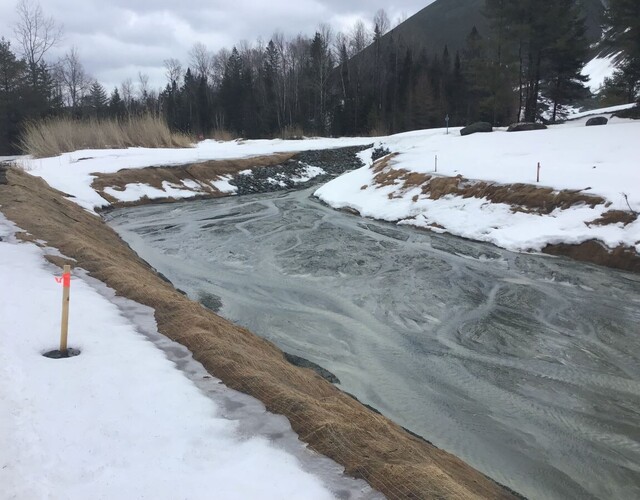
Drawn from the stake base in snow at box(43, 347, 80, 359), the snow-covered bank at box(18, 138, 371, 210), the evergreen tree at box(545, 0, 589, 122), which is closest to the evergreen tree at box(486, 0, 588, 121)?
the evergreen tree at box(545, 0, 589, 122)

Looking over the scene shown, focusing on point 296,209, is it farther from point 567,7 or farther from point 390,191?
point 567,7

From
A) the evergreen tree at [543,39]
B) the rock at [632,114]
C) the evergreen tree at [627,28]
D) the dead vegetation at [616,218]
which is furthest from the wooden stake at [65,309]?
the evergreen tree at [543,39]

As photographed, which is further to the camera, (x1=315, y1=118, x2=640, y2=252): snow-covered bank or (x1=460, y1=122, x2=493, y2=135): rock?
(x1=460, y1=122, x2=493, y2=135): rock

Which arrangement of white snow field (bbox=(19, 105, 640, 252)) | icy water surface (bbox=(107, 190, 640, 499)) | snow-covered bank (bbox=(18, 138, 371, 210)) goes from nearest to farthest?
icy water surface (bbox=(107, 190, 640, 499)) < white snow field (bbox=(19, 105, 640, 252)) < snow-covered bank (bbox=(18, 138, 371, 210))

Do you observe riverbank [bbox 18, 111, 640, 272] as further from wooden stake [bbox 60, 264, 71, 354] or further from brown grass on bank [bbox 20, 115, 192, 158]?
wooden stake [bbox 60, 264, 71, 354]

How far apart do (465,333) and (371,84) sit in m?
62.2

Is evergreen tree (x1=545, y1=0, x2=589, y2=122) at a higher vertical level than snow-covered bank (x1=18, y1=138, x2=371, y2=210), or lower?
higher

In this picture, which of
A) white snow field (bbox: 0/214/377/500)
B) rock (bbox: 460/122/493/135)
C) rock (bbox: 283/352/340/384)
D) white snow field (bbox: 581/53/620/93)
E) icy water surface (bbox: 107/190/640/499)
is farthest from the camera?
white snow field (bbox: 581/53/620/93)

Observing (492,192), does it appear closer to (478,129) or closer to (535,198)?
Answer: (535,198)

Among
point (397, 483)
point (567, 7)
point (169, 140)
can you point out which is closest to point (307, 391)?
point (397, 483)

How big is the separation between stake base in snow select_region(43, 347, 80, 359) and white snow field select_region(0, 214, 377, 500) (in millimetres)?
79

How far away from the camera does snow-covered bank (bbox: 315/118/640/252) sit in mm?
11750

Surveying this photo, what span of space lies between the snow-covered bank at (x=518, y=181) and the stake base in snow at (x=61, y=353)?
10543mm

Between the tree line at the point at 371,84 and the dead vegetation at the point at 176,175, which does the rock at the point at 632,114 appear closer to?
the tree line at the point at 371,84
